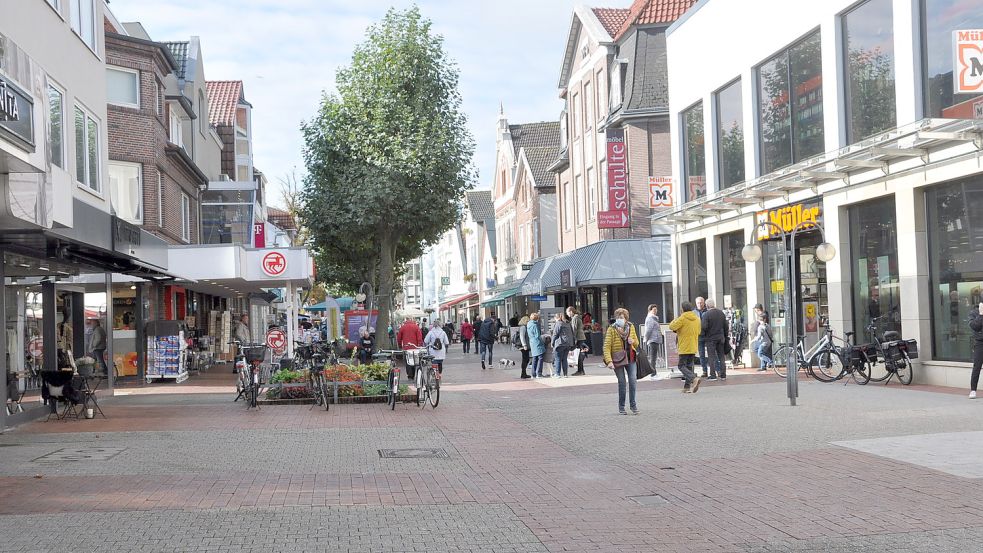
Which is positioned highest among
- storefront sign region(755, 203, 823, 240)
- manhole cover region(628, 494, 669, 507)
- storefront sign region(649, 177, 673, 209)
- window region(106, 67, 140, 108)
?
window region(106, 67, 140, 108)

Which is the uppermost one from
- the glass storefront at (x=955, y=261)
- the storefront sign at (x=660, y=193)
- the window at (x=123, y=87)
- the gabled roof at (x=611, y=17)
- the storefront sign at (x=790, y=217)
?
the gabled roof at (x=611, y=17)

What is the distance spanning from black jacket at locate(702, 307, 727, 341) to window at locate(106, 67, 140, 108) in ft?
53.8

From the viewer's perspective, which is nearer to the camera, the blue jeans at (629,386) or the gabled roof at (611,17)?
the blue jeans at (629,386)

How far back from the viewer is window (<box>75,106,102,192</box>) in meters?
18.8

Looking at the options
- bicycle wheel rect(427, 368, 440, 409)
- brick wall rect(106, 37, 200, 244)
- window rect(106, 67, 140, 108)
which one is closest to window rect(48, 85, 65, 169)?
bicycle wheel rect(427, 368, 440, 409)

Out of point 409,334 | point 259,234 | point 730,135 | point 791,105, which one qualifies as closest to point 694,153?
point 730,135

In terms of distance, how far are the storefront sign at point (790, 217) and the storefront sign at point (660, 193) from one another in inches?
224

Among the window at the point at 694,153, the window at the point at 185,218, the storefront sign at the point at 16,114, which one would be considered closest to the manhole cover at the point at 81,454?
the storefront sign at the point at 16,114

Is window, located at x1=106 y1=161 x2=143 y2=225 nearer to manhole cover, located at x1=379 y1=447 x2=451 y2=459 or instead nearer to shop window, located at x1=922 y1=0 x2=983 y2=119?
manhole cover, located at x1=379 y1=447 x2=451 y2=459

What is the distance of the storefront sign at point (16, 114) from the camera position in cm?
998

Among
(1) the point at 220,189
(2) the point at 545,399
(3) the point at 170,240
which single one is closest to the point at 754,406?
(2) the point at 545,399

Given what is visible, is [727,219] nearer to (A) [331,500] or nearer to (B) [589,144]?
(B) [589,144]

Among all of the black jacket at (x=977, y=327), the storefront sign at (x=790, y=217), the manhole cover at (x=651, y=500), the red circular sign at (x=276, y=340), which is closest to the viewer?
the manhole cover at (x=651, y=500)

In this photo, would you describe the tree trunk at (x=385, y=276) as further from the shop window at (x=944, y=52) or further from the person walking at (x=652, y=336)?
the shop window at (x=944, y=52)
